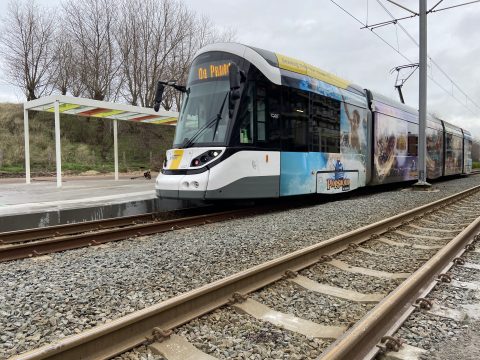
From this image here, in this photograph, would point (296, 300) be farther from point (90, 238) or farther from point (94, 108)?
point (94, 108)

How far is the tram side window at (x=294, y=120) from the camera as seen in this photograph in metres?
9.48

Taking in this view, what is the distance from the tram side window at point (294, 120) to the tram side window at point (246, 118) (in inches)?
40.4

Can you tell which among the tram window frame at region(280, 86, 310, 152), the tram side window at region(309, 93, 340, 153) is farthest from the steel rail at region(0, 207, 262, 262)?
the tram side window at region(309, 93, 340, 153)

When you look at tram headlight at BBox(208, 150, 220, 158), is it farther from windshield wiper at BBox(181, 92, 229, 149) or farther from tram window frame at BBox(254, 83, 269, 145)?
tram window frame at BBox(254, 83, 269, 145)

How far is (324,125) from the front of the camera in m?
10.9

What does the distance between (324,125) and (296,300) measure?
7.68 metres

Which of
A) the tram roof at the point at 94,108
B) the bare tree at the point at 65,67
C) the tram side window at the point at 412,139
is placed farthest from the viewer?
the bare tree at the point at 65,67

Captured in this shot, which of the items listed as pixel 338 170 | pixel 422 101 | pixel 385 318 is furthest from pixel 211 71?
pixel 422 101

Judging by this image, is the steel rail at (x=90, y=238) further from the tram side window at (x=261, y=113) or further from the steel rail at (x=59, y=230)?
the tram side window at (x=261, y=113)

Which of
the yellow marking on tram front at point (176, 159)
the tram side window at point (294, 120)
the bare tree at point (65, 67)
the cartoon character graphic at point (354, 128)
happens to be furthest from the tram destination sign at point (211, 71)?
the bare tree at point (65, 67)

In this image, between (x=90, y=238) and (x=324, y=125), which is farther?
(x=324, y=125)

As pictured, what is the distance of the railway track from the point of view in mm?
2686

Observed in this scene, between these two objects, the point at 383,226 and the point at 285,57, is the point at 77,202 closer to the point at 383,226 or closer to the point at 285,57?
the point at 285,57

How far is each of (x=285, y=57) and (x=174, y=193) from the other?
429 centimetres
